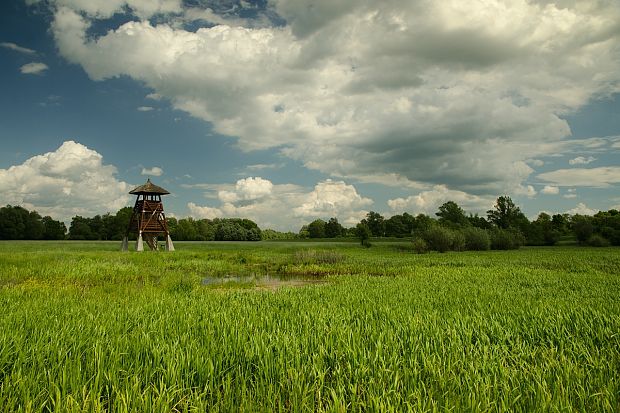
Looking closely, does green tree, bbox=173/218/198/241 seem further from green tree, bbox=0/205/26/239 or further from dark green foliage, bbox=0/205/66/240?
green tree, bbox=0/205/26/239

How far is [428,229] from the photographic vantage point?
53.5m

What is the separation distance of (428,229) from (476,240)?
1008 cm

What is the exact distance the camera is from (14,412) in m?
3.44

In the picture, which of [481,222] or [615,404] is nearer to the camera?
[615,404]

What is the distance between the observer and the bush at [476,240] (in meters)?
56.8

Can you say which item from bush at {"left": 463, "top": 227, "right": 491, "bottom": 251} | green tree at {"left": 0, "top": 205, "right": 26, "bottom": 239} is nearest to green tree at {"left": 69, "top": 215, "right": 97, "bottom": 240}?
green tree at {"left": 0, "top": 205, "right": 26, "bottom": 239}

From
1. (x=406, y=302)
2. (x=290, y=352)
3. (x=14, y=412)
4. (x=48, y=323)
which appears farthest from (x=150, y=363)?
(x=406, y=302)

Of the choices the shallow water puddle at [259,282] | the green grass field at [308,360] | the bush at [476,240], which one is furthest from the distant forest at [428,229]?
the green grass field at [308,360]

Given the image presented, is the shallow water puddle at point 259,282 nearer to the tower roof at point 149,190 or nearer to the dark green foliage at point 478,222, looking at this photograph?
the tower roof at point 149,190

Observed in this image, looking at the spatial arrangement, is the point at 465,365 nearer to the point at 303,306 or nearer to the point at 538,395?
the point at 538,395

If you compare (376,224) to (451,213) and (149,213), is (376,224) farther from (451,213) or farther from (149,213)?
(149,213)

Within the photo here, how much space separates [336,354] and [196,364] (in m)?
1.95

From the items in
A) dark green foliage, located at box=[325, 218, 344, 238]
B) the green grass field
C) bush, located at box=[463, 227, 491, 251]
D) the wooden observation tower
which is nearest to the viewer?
the green grass field

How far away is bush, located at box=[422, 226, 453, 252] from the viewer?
168ft
